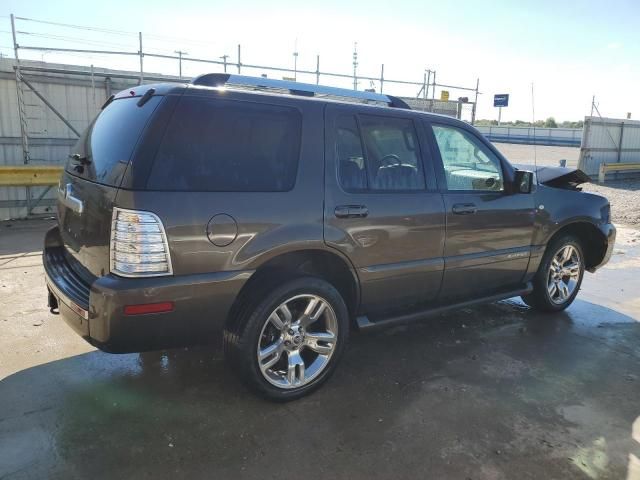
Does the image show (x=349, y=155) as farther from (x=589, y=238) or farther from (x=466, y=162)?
(x=589, y=238)

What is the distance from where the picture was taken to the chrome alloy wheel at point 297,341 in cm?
323

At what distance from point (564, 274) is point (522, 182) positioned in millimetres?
1361

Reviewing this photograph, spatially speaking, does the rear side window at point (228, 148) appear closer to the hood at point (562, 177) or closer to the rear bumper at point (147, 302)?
the rear bumper at point (147, 302)

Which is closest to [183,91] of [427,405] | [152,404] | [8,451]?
[152,404]

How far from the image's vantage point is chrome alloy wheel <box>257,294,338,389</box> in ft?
10.6

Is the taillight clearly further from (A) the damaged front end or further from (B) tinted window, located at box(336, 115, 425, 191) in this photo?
(A) the damaged front end

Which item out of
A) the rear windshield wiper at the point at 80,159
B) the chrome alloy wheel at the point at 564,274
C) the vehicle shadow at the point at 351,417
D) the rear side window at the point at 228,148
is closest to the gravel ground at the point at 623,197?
the chrome alloy wheel at the point at 564,274

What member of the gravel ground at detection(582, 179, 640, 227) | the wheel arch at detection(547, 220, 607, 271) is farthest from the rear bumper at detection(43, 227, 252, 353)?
the gravel ground at detection(582, 179, 640, 227)

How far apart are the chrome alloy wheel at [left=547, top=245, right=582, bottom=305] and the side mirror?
97cm

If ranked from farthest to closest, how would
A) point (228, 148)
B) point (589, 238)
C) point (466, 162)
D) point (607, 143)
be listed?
point (607, 143), point (589, 238), point (466, 162), point (228, 148)

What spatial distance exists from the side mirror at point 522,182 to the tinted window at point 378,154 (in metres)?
1.06

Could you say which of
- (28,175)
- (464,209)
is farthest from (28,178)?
(464,209)

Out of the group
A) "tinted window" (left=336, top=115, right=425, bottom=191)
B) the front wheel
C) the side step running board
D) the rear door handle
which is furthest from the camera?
the front wheel

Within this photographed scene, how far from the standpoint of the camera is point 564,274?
5.11 metres
